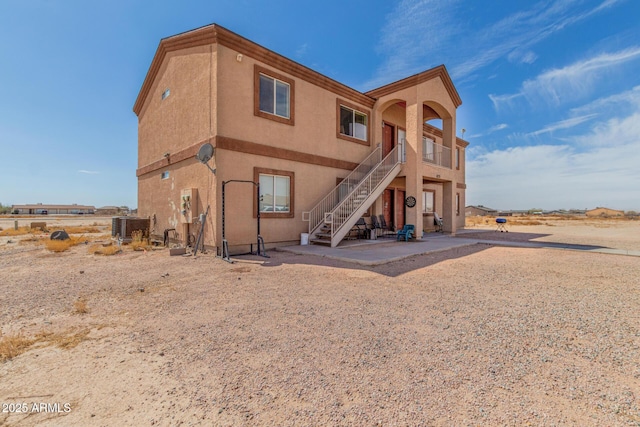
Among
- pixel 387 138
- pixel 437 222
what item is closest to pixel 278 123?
pixel 387 138

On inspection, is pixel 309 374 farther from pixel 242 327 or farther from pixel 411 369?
pixel 242 327

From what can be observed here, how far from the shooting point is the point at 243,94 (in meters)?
9.85

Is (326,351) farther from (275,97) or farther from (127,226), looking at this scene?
(127,226)

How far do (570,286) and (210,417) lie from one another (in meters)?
6.93

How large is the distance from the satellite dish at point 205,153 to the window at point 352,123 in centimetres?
594

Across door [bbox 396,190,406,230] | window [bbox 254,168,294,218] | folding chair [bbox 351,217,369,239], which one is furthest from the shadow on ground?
door [bbox 396,190,406,230]

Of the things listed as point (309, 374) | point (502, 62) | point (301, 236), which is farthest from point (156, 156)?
point (502, 62)

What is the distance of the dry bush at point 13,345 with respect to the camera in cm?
303

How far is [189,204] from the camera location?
10.3 metres

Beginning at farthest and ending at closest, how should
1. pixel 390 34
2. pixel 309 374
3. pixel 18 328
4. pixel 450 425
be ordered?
pixel 390 34
pixel 18 328
pixel 309 374
pixel 450 425

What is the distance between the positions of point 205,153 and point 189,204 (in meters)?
2.19

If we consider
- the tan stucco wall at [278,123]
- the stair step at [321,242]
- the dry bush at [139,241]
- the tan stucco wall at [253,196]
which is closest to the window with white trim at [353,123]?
the tan stucco wall at [278,123]

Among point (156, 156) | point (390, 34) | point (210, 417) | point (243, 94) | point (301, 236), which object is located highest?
point (390, 34)

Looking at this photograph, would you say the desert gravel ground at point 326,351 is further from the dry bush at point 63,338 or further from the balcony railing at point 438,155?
the balcony railing at point 438,155
